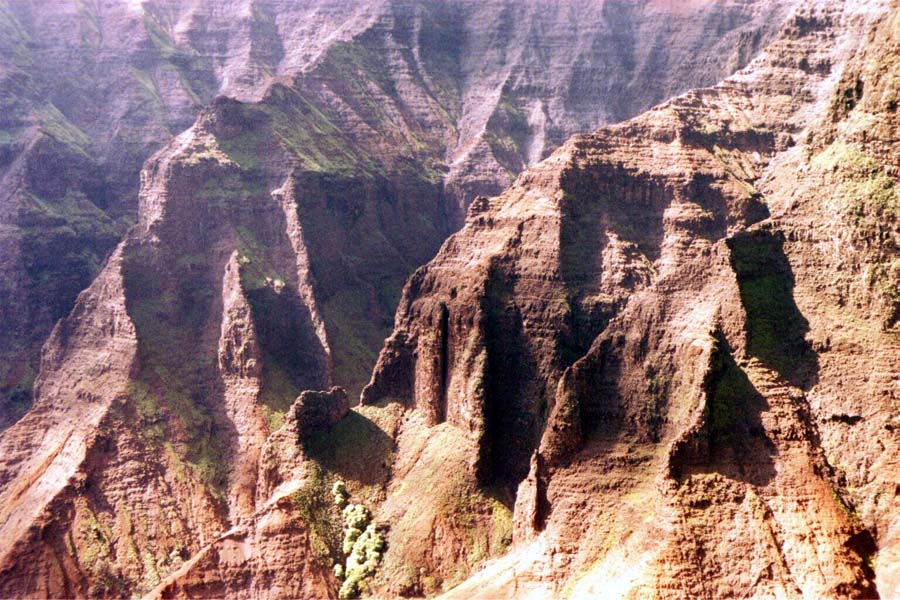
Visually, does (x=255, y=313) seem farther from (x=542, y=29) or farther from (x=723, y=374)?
(x=542, y=29)

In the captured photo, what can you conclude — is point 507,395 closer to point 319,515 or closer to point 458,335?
point 458,335

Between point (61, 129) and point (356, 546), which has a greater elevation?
point (61, 129)

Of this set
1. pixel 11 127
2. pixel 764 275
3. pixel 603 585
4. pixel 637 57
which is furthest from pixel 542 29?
pixel 603 585

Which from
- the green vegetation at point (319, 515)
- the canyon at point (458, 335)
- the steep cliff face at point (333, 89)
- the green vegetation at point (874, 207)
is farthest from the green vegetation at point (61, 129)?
the green vegetation at point (874, 207)

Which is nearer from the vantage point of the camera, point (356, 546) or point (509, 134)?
point (356, 546)

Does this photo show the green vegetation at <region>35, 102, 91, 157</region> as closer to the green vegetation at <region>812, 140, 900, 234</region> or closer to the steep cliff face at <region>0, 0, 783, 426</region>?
the steep cliff face at <region>0, 0, 783, 426</region>

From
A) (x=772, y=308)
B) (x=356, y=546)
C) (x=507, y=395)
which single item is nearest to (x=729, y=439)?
(x=772, y=308)

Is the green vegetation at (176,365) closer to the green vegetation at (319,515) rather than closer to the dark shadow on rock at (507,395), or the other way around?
the green vegetation at (319,515)
